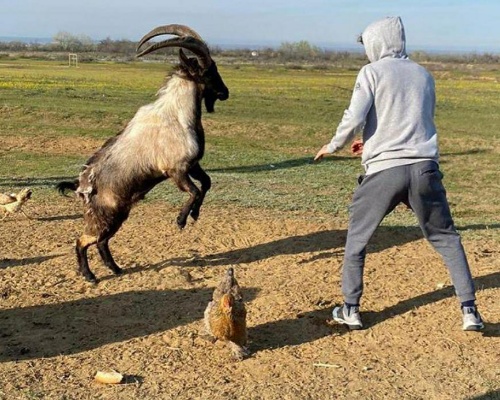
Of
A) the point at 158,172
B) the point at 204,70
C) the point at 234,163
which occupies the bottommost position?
the point at 234,163

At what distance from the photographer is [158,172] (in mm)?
Answer: 7473

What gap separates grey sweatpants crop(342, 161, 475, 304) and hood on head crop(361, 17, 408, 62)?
920mm

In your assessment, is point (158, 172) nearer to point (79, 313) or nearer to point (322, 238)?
point (79, 313)

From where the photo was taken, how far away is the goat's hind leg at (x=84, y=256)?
297 inches

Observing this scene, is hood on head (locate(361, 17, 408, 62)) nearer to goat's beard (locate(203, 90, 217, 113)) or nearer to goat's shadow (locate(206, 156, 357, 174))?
goat's beard (locate(203, 90, 217, 113))

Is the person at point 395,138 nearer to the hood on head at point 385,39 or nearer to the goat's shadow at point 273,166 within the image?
the hood on head at point 385,39

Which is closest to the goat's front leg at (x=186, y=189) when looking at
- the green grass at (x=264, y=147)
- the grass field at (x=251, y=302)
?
the grass field at (x=251, y=302)

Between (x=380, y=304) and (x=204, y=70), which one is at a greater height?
(x=204, y=70)

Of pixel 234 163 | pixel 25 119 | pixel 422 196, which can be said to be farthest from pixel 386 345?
pixel 25 119

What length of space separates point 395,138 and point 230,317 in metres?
1.96

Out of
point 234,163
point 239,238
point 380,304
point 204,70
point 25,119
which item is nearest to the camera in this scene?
point 380,304

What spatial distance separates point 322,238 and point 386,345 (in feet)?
10.5

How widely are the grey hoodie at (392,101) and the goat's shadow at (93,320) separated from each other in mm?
2226

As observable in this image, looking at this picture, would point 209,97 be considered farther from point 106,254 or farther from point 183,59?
point 106,254
